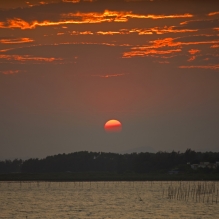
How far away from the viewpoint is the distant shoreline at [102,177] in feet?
461

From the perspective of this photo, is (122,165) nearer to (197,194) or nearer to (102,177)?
(102,177)

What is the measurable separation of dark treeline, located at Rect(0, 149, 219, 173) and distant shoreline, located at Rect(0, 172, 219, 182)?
480 cm

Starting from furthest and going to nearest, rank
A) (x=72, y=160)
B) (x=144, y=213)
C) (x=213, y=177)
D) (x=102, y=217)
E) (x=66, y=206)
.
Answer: (x=72, y=160), (x=213, y=177), (x=66, y=206), (x=144, y=213), (x=102, y=217)

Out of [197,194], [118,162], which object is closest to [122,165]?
[118,162]

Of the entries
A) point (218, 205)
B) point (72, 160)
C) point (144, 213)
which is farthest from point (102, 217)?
point (72, 160)

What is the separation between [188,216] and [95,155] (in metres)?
130

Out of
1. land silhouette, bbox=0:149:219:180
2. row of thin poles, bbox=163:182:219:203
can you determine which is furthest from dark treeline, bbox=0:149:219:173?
row of thin poles, bbox=163:182:219:203

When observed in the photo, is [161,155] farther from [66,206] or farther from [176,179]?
[66,206]

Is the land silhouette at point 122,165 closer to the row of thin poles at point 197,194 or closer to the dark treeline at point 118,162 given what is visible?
the dark treeline at point 118,162

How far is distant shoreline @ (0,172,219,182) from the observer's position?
5536 inches

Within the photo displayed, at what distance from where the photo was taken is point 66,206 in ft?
212

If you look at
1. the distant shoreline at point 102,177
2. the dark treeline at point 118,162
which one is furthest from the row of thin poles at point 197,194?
the dark treeline at point 118,162

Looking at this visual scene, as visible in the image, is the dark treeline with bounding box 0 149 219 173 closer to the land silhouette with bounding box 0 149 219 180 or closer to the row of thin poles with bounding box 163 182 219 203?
the land silhouette with bounding box 0 149 219 180

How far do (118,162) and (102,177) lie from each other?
15.6 meters
